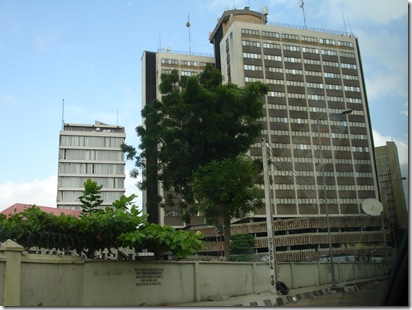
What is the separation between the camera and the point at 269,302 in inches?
419

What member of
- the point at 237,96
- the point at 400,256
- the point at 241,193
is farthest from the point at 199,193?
the point at 400,256

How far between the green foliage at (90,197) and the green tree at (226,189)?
25.4 ft

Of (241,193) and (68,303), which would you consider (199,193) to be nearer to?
(241,193)

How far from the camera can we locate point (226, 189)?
17.0 meters

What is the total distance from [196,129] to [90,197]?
34.7 feet

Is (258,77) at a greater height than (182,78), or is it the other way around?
(258,77)

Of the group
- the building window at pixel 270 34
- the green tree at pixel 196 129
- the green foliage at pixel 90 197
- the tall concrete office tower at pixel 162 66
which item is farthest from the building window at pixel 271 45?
the green foliage at pixel 90 197

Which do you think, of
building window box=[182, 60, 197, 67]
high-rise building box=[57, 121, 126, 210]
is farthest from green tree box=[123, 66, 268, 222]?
high-rise building box=[57, 121, 126, 210]

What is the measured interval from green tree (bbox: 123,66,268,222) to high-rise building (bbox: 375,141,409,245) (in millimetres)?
15089

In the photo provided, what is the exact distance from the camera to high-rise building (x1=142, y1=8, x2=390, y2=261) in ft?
29.6

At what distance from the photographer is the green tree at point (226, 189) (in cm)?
1700

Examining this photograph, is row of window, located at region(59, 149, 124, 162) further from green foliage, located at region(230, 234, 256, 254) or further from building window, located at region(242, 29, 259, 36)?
green foliage, located at region(230, 234, 256, 254)

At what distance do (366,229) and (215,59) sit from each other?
68046mm

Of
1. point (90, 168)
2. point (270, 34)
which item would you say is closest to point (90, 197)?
point (270, 34)
